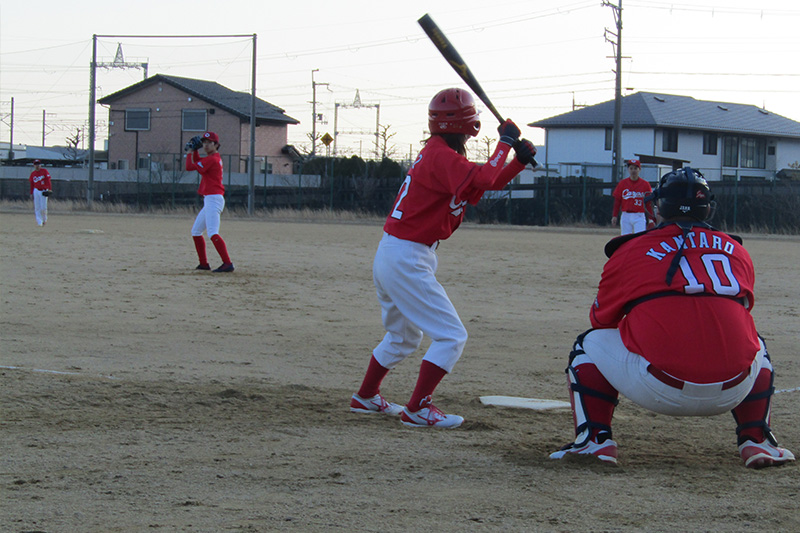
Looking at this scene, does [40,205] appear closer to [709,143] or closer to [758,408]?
[758,408]

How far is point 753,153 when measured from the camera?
55.6 m

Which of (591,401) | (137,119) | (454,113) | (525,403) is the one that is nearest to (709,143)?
(137,119)

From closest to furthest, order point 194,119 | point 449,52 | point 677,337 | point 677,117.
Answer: point 677,337 < point 449,52 < point 677,117 < point 194,119

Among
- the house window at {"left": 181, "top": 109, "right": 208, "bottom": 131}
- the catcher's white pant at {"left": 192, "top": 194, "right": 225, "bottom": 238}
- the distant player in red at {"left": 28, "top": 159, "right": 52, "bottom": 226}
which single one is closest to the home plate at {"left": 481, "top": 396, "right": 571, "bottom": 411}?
the catcher's white pant at {"left": 192, "top": 194, "right": 225, "bottom": 238}

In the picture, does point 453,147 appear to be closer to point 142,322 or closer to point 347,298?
point 142,322

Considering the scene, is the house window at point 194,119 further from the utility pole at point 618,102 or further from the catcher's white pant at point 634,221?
the catcher's white pant at point 634,221

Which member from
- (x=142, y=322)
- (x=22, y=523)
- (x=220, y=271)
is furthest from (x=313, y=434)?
(x=220, y=271)

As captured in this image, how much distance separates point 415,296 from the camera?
4.78 meters

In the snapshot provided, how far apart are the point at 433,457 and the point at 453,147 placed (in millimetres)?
1767

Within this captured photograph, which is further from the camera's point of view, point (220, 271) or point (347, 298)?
point (220, 271)

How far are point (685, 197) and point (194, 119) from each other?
181 feet

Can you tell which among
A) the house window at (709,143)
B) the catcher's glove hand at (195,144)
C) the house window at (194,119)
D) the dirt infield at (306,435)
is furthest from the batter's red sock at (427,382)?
the house window at (194,119)

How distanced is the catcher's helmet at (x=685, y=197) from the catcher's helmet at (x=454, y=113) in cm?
127

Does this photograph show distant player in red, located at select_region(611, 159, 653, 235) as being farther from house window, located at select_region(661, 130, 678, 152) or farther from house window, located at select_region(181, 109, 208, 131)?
house window, located at select_region(181, 109, 208, 131)
